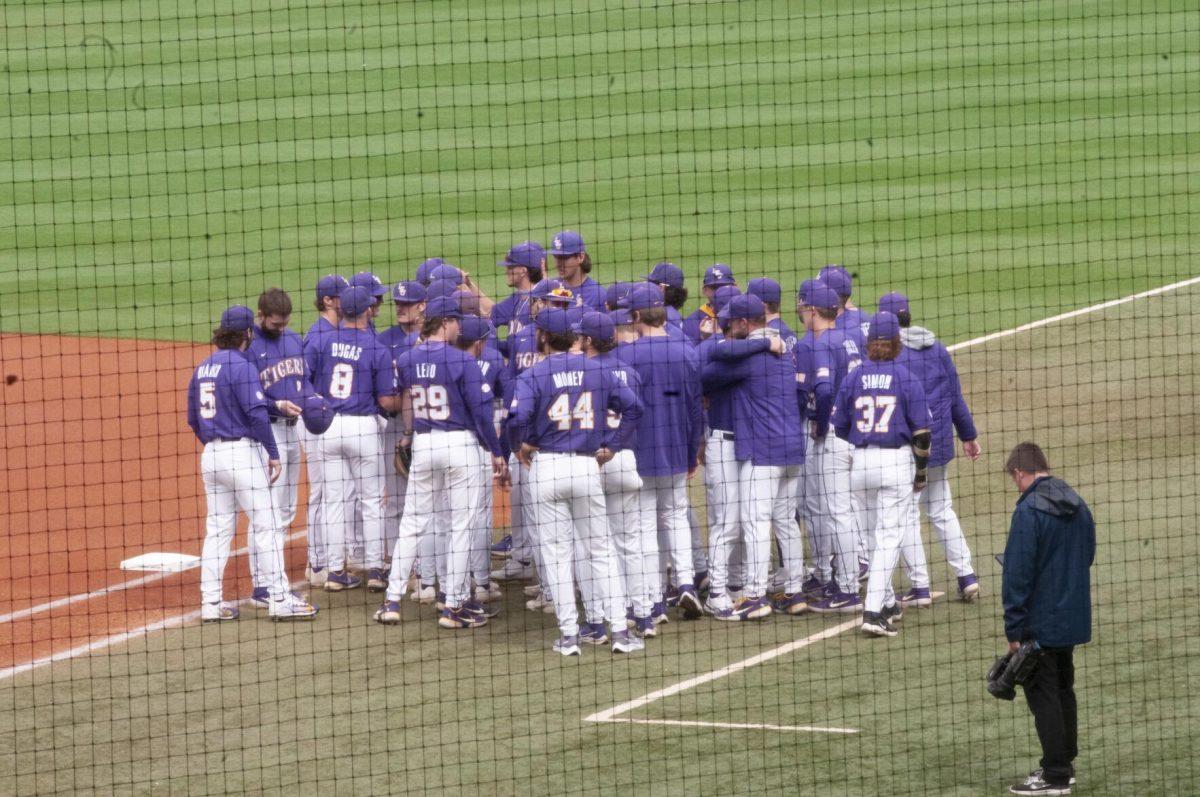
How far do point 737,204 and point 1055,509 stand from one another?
13.3 m

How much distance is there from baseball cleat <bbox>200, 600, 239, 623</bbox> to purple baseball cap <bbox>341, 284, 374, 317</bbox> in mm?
1687

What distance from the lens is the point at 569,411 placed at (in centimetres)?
906

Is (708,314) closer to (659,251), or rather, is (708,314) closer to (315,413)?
(315,413)

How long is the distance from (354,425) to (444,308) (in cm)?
106

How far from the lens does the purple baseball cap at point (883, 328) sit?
9.30m

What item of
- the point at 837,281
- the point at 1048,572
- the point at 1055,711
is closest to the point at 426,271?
the point at 837,281

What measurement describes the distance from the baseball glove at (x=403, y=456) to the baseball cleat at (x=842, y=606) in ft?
7.57

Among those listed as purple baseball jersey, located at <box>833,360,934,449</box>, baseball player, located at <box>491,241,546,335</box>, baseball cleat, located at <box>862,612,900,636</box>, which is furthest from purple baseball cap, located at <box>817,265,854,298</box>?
baseball cleat, located at <box>862,612,900,636</box>

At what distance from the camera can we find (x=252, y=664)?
9.12 m

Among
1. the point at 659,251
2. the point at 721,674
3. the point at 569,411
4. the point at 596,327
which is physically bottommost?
the point at 721,674

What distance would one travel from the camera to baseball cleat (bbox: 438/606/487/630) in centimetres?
960

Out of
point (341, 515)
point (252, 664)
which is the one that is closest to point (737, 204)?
point (341, 515)

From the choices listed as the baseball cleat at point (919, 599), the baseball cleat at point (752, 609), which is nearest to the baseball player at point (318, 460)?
the baseball cleat at point (752, 609)

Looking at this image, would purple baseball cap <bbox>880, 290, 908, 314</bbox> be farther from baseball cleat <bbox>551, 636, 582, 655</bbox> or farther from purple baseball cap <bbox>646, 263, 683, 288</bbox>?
baseball cleat <bbox>551, 636, 582, 655</bbox>
